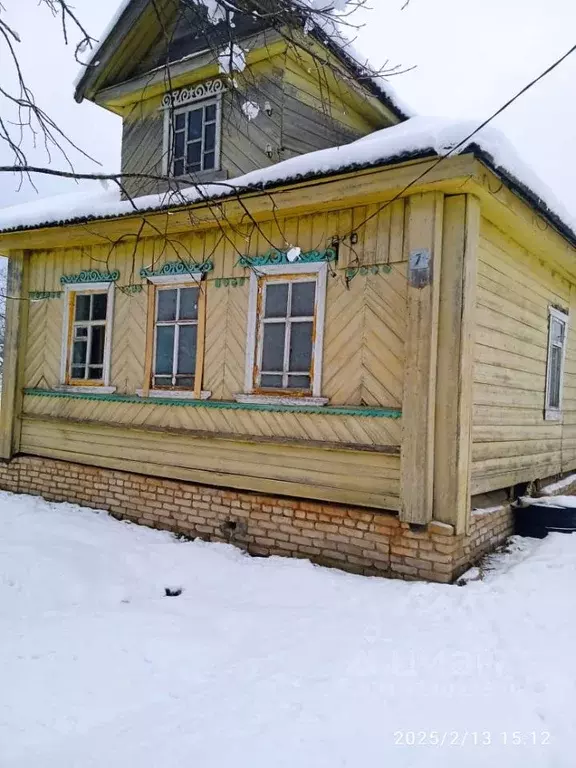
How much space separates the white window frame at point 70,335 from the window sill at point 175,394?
613 mm

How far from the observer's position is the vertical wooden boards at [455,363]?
480 cm

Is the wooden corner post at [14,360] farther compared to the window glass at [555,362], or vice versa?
the wooden corner post at [14,360]

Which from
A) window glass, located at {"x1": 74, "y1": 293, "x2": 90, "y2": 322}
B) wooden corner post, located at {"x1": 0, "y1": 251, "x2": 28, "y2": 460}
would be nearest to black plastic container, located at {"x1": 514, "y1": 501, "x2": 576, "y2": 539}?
window glass, located at {"x1": 74, "y1": 293, "x2": 90, "y2": 322}

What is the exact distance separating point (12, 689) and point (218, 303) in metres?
4.07

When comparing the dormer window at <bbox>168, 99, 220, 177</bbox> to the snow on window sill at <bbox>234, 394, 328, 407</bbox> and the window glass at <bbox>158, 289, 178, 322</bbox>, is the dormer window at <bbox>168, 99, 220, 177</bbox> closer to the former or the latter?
the window glass at <bbox>158, 289, 178, 322</bbox>

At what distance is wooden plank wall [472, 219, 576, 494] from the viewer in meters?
5.48

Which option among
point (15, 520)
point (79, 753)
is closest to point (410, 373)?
point (79, 753)

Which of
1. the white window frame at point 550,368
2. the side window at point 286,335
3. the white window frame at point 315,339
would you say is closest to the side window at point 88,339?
the white window frame at point 315,339

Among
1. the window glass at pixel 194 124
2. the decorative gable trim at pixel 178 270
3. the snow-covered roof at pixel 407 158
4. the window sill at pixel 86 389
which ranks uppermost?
the window glass at pixel 194 124

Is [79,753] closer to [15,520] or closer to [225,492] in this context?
[225,492]

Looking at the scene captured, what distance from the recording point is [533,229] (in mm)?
5742

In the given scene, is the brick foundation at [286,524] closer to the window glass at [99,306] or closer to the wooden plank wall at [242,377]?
the wooden plank wall at [242,377]

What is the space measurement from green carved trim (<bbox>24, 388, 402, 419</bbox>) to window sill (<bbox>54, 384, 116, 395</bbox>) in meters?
0.03

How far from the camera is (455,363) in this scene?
4840 mm
